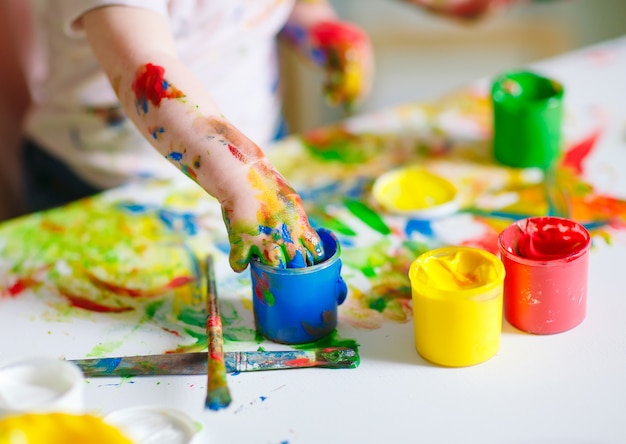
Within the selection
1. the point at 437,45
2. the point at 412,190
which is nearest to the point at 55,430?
the point at 412,190

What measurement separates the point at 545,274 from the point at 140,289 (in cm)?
41

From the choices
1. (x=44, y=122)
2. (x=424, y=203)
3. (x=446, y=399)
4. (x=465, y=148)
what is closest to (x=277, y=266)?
(x=446, y=399)

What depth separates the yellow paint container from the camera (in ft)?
2.24

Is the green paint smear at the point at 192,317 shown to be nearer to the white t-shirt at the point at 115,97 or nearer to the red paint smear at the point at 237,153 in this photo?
the red paint smear at the point at 237,153

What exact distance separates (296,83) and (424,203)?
3.79ft

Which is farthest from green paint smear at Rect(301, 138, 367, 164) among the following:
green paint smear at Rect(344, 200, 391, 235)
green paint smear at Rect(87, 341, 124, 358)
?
green paint smear at Rect(87, 341, 124, 358)

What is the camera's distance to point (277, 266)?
717 mm

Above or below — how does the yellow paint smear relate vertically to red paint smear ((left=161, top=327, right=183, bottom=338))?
above

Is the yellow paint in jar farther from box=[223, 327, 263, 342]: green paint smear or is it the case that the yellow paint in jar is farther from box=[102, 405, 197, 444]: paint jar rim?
box=[223, 327, 263, 342]: green paint smear

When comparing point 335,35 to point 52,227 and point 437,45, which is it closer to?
point 52,227

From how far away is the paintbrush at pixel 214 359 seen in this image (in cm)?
64

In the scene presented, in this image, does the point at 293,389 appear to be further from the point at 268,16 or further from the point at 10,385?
the point at 268,16

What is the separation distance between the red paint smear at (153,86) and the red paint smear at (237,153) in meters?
0.08

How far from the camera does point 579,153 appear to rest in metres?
1.05
